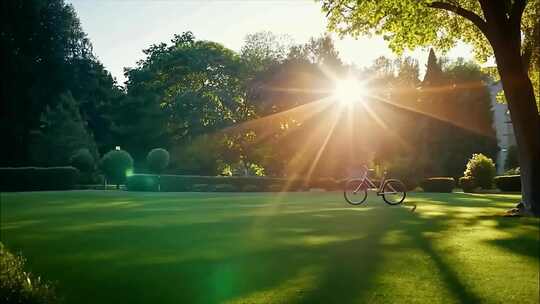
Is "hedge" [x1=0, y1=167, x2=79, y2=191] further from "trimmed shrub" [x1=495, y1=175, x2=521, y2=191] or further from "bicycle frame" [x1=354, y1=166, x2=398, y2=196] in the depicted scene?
"trimmed shrub" [x1=495, y1=175, x2=521, y2=191]

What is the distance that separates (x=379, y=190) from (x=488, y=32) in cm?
704

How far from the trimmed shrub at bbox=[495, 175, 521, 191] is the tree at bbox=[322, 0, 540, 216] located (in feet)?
46.8

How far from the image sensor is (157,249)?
9.55 meters

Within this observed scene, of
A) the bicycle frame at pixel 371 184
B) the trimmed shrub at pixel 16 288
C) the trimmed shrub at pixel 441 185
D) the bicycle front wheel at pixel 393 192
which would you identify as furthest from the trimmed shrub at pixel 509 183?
the trimmed shrub at pixel 16 288

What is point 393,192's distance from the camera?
20.1 m

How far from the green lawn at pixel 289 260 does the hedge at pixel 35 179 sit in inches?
1089

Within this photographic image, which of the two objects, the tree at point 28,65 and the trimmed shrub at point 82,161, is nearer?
the trimmed shrub at point 82,161

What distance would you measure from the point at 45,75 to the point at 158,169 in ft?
71.1

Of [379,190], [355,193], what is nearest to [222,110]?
[355,193]

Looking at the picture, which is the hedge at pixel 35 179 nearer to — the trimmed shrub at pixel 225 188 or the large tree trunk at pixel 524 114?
the trimmed shrub at pixel 225 188

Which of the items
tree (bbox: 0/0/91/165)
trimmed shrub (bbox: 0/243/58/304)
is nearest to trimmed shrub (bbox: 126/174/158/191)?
tree (bbox: 0/0/91/165)

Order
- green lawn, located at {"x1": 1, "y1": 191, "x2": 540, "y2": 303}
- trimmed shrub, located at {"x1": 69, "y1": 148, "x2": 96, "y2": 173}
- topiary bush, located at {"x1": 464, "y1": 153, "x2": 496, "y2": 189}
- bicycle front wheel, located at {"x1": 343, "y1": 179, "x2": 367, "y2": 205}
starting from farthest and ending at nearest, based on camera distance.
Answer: trimmed shrub, located at {"x1": 69, "y1": 148, "x2": 96, "y2": 173} → topiary bush, located at {"x1": 464, "y1": 153, "x2": 496, "y2": 189} → bicycle front wheel, located at {"x1": 343, "y1": 179, "x2": 367, "y2": 205} → green lawn, located at {"x1": 1, "y1": 191, "x2": 540, "y2": 303}

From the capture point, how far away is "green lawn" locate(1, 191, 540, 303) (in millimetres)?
6438

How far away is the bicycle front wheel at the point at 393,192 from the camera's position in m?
20.0
